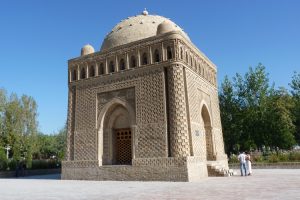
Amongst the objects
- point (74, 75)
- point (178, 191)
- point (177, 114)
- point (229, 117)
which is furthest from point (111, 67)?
point (229, 117)

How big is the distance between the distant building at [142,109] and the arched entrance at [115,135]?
52mm

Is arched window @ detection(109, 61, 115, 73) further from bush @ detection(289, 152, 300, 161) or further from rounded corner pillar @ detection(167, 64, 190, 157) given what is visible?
bush @ detection(289, 152, 300, 161)

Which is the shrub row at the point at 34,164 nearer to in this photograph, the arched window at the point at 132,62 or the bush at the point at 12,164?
the bush at the point at 12,164

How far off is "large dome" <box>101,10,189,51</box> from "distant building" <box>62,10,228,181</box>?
0.19 ft

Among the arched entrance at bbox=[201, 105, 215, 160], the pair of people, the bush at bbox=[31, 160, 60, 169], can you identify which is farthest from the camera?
the bush at bbox=[31, 160, 60, 169]

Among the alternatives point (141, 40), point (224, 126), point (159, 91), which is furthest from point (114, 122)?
point (224, 126)

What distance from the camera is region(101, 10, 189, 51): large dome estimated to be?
672 inches

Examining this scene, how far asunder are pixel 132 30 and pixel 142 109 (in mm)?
5225

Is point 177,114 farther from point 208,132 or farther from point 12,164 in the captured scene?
point 12,164

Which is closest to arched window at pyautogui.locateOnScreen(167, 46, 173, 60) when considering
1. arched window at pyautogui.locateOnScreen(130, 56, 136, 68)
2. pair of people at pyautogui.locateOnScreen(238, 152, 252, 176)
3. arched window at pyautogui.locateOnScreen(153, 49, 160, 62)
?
arched window at pyautogui.locateOnScreen(153, 49, 160, 62)

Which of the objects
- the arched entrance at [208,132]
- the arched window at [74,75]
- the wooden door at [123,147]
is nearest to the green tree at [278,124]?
the arched entrance at [208,132]

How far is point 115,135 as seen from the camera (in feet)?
54.1

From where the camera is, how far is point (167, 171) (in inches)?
519

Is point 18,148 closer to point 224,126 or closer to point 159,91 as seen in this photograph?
point 159,91
